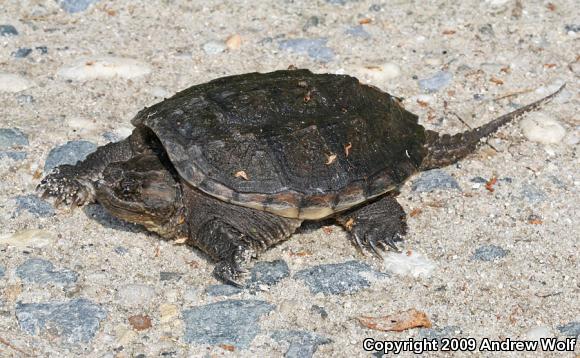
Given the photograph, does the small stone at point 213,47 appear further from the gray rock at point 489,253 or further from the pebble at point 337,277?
the gray rock at point 489,253

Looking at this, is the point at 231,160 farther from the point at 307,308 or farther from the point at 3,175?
the point at 3,175

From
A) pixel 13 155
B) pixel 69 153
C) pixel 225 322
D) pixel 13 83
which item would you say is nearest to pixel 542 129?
pixel 225 322

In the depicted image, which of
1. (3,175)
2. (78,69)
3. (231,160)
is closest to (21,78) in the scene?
(78,69)

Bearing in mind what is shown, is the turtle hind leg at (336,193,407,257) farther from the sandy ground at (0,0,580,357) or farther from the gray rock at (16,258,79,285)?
the gray rock at (16,258,79,285)

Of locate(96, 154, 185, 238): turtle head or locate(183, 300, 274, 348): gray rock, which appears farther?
locate(96, 154, 185, 238): turtle head

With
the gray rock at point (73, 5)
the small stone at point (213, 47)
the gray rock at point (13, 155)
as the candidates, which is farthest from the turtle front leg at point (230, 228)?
the gray rock at point (73, 5)

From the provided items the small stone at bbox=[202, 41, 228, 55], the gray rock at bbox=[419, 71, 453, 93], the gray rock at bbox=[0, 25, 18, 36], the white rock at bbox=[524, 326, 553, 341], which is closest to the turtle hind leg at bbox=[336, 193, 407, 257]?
the white rock at bbox=[524, 326, 553, 341]

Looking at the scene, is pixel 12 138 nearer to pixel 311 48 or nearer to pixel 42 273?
pixel 42 273
